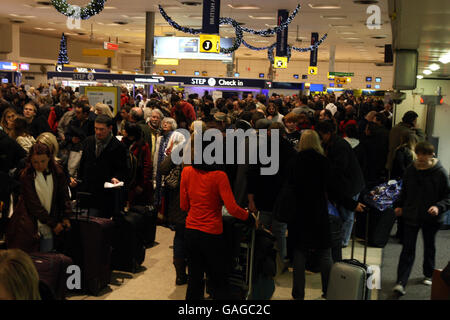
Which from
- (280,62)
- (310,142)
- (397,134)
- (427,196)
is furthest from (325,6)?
(310,142)

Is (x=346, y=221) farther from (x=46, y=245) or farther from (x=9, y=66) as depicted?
(x=9, y=66)

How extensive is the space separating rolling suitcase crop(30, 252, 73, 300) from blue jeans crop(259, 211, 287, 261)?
83.8 inches

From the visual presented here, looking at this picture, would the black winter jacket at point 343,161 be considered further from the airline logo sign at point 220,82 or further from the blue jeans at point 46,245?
the airline logo sign at point 220,82

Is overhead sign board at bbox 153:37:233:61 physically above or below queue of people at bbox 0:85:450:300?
above

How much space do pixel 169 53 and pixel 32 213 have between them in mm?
17658

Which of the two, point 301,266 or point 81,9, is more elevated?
point 81,9

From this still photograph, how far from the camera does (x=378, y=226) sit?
243 inches

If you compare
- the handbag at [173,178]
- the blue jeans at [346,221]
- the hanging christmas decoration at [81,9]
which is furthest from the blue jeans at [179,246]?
the hanging christmas decoration at [81,9]

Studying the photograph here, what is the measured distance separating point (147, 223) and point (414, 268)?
3183 millimetres

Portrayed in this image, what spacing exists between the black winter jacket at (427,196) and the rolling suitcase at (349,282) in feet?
3.32

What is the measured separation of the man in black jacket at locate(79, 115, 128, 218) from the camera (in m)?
5.64

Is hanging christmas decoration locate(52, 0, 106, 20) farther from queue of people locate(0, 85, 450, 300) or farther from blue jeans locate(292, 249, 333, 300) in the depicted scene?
blue jeans locate(292, 249, 333, 300)

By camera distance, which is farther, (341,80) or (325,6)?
(341,80)

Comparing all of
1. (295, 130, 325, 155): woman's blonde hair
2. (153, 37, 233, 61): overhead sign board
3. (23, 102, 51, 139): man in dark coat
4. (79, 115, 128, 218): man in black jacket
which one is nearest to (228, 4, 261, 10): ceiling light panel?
(153, 37, 233, 61): overhead sign board
